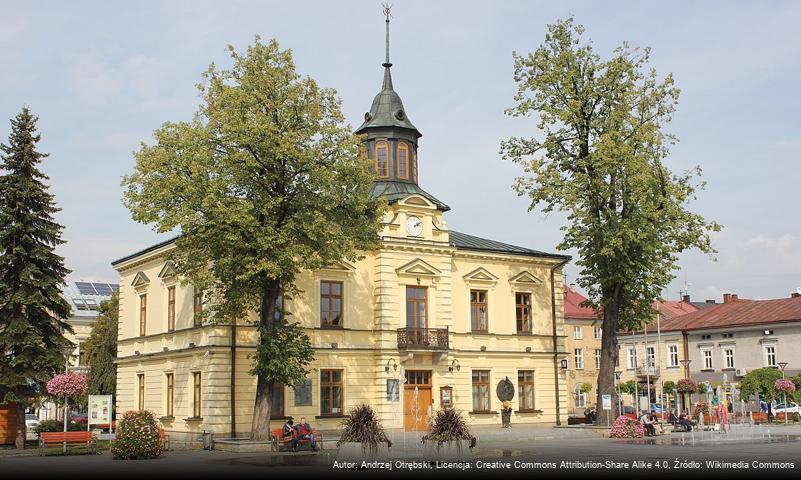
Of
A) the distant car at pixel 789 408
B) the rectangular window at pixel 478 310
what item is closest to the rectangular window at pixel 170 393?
the rectangular window at pixel 478 310

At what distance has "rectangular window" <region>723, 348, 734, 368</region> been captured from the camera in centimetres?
6097

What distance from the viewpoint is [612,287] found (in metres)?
37.3

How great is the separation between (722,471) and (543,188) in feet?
66.7

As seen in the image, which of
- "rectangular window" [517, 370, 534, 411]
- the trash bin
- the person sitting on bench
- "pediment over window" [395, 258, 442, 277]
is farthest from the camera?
"rectangular window" [517, 370, 534, 411]

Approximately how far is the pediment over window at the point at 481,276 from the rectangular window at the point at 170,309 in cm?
1280

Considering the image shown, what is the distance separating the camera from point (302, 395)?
34750 mm

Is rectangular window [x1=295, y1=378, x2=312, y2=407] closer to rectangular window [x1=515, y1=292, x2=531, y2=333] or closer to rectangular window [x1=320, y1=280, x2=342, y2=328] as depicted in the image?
rectangular window [x1=320, y1=280, x2=342, y2=328]

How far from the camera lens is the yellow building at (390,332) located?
1359 inches

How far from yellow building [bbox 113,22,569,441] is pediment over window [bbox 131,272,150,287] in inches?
3.6

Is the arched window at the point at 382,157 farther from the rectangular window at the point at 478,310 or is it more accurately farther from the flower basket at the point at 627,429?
the flower basket at the point at 627,429

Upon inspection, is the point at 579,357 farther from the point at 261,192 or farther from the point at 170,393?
the point at 261,192

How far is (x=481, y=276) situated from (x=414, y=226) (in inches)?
174

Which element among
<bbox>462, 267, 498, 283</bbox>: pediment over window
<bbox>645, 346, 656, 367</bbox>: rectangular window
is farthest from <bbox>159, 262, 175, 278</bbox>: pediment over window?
<bbox>645, 346, 656, 367</bbox>: rectangular window

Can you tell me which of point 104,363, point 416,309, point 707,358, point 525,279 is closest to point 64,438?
point 416,309
